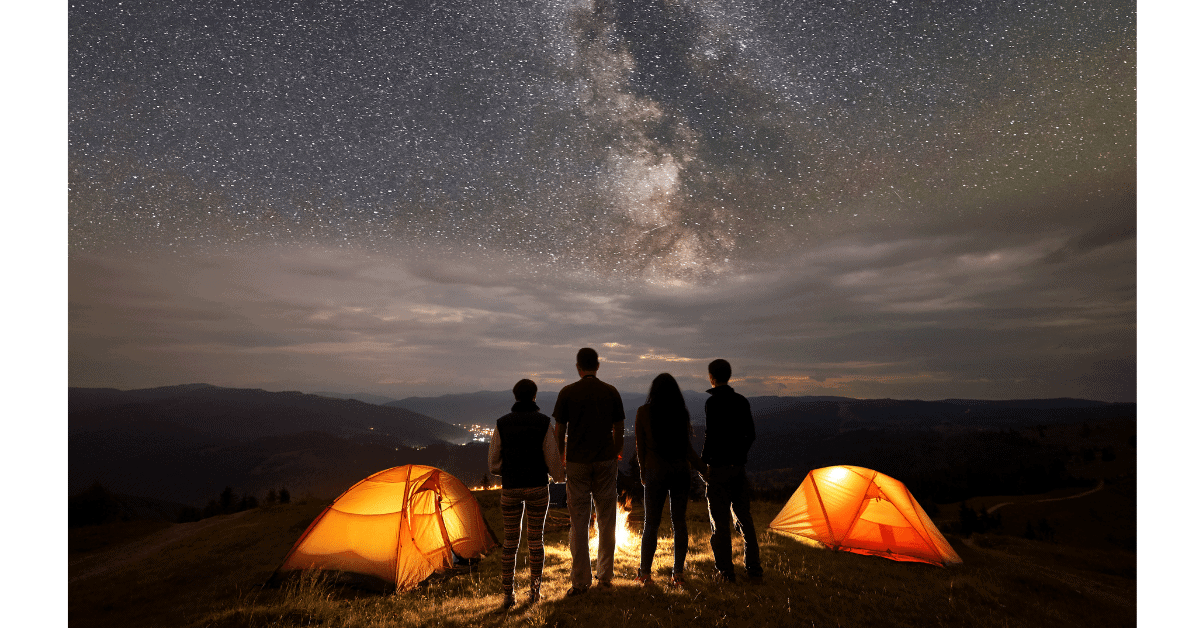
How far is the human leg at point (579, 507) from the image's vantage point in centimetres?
536

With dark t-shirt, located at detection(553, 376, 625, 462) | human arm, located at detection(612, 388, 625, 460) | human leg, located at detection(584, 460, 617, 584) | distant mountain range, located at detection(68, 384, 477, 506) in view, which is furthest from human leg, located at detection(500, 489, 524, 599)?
distant mountain range, located at detection(68, 384, 477, 506)

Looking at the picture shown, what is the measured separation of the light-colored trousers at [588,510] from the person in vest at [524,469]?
24 cm

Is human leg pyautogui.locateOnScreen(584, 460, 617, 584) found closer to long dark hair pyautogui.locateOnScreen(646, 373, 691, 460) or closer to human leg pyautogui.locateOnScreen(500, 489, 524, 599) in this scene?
long dark hair pyautogui.locateOnScreen(646, 373, 691, 460)

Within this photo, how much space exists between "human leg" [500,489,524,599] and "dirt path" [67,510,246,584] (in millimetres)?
9347

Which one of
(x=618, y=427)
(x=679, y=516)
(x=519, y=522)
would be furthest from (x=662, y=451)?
(x=519, y=522)

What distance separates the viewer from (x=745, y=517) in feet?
19.6

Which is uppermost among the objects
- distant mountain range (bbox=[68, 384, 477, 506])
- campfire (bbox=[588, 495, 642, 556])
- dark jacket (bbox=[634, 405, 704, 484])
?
dark jacket (bbox=[634, 405, 704, 484])

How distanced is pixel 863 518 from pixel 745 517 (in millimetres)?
4544

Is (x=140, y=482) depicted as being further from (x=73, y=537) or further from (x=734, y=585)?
(x=734, y=585)

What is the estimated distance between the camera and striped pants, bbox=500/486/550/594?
523 cm

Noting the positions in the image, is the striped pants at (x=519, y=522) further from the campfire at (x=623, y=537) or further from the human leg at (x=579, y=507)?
the campfire at (x=623, y=537)

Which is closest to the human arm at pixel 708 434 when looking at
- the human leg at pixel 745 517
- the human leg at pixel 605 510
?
the human leg at pixel 745 517

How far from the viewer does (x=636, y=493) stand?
17.5 meters

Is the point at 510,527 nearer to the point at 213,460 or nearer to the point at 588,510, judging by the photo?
the point at 588,510
